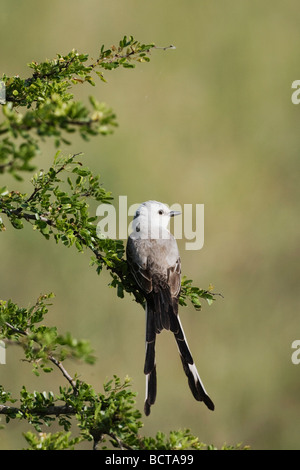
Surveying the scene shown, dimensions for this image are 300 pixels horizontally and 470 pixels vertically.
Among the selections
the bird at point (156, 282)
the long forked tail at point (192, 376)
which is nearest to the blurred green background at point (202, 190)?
the bird at point (156, 282)

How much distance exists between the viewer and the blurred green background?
6199 mm

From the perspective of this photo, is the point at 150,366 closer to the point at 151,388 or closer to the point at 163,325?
the point at 151,388

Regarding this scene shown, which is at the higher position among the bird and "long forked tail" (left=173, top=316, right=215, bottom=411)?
the bird

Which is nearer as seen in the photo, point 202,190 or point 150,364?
point 150,364

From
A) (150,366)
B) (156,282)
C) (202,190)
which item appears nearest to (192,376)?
(150,366)

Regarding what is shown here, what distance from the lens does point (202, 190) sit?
743 centimetres

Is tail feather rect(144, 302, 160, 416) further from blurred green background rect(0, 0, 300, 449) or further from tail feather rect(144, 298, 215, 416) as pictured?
blurred green background rect(0, 0, 300, 449)

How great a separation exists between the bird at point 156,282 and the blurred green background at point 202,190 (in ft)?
5.99

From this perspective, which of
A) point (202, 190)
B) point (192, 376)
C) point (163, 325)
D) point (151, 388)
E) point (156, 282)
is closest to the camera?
point (151, 388)

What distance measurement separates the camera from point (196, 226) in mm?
6844

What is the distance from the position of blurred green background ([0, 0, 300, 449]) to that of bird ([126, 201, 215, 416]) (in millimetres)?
1826

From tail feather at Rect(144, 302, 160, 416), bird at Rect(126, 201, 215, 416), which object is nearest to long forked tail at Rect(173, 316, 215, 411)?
bird at Rect(126, 201, 215, 416)

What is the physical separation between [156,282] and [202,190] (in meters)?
3.53

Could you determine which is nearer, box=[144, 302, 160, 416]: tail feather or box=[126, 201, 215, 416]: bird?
box=[144, 302, 160, 416]: tail feather
